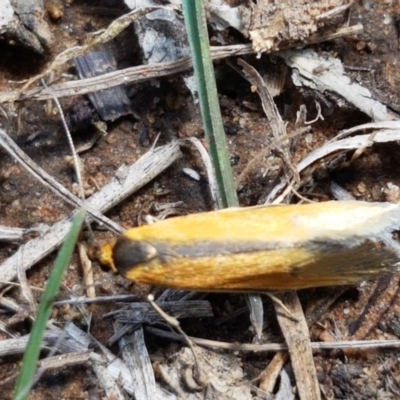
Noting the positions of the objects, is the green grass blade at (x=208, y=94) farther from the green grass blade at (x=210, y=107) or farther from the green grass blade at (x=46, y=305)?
the green grass blade at (x=46, y=305)

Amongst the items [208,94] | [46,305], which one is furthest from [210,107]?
[46,305]

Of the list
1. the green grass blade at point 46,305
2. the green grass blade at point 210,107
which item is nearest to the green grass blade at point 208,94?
the green grass blade at point 210,107

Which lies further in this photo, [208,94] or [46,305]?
Answer: [208,94]

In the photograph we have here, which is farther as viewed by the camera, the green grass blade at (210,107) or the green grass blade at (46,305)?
the green grass blade at (210,107)

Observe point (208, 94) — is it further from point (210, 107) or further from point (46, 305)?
point (46, 305)

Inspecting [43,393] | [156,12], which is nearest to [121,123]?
[156,12]
